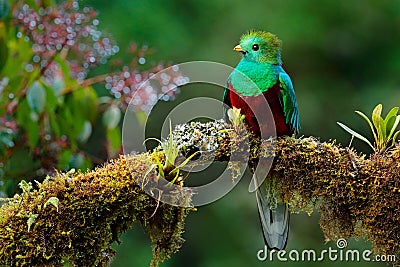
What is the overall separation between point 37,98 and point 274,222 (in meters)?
0.88

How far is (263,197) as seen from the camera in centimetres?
179

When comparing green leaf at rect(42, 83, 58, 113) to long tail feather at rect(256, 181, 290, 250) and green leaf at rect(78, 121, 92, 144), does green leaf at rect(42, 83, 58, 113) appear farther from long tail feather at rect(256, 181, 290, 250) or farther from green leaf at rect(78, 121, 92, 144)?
long tail feather at rect(256, 181, 290, 250)

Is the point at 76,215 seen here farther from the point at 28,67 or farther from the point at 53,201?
the point at 28,67

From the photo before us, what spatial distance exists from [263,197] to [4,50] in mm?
990

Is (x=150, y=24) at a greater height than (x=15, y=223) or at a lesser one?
greater

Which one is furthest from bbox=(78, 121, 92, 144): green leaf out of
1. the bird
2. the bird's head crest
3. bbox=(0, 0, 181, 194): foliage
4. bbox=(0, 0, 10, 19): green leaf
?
the bird's head crest

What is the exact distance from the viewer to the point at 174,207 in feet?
5.51

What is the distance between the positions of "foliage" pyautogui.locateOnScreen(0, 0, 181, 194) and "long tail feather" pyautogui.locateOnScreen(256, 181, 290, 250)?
623 millimetres

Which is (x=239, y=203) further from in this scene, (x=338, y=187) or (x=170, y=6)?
(x=338, y=187)

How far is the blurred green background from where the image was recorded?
5.42m

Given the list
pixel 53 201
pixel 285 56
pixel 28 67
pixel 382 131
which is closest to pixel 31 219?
pixel 53 201

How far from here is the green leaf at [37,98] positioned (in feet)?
6.97

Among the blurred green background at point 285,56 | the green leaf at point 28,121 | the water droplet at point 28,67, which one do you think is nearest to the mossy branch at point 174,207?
the green leaf at point 28,121

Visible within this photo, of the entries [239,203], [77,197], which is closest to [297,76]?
[239,203]
